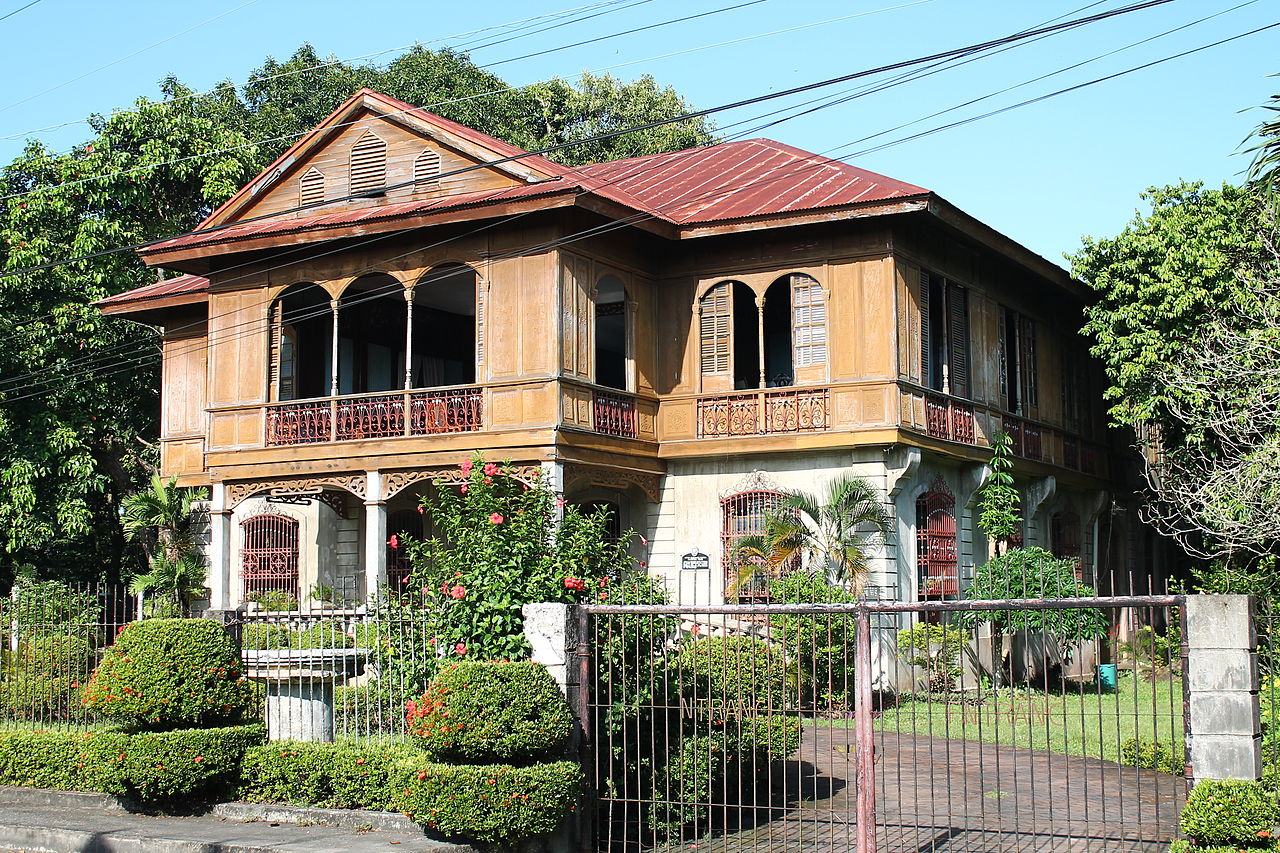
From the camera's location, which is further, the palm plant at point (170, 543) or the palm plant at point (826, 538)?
the palm plant at point (170, 543)

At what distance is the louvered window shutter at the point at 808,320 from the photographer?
66.6 feet

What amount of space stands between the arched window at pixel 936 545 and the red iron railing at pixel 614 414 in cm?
433

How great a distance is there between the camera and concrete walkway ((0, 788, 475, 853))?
1060cm

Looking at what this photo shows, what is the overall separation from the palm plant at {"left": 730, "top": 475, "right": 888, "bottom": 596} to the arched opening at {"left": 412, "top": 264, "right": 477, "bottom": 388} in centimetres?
716

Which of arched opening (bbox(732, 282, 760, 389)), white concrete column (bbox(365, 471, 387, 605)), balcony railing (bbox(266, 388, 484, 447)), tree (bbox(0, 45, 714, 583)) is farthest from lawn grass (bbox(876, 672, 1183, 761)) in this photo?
tree (bbox(0, 45, 714, 583))

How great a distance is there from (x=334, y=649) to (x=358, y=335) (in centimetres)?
1322

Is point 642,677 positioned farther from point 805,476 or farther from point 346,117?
point 346,117

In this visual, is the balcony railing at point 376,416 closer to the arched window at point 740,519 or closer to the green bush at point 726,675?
the arched window at point 740,519

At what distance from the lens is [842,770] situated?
13.7 metres

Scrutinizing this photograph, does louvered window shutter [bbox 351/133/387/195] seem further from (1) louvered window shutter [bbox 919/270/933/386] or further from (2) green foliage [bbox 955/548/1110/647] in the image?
(2) green foliage [bbox 955/548/1110/647]

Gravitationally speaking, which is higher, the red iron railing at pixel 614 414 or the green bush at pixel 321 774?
the red iron railing at pixel 614 414

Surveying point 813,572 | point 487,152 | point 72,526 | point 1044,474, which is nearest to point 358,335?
point 487,152

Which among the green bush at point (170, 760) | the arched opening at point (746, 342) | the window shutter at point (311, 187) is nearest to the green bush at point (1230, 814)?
the green bush at point (170, 760)

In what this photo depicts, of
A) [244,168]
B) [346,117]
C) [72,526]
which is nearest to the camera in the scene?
[346,117]
